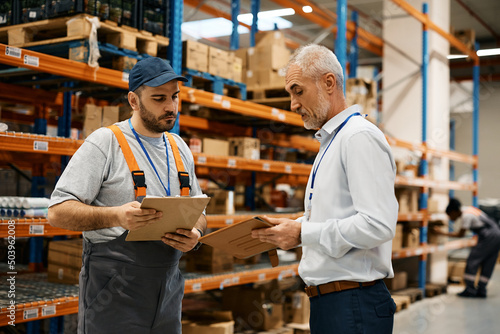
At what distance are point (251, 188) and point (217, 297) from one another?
1686 millimetres

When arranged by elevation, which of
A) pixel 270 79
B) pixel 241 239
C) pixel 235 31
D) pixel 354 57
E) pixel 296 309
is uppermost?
pixel 354 57

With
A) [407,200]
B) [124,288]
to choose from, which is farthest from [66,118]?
[407,200]

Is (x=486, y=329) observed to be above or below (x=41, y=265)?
below

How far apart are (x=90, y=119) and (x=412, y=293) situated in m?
6.22

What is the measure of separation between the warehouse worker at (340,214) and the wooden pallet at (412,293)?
6.56 m

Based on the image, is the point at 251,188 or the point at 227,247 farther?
the point at 251,188

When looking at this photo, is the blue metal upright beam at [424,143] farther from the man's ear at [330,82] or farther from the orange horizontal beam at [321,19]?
the man's ear at [330,82]

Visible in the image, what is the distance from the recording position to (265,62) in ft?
20.1

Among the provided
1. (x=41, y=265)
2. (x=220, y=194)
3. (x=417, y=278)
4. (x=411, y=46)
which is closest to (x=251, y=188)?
(x=220, y=194)

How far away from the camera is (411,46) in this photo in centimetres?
980

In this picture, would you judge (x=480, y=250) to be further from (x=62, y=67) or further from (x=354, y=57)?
(x=62, y=67)

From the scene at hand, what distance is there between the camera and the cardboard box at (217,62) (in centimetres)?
524

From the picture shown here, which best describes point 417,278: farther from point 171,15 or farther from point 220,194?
point 171,15

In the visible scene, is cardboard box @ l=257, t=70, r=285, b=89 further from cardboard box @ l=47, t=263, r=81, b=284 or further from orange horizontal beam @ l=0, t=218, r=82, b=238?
orange horizontal beam @ l=0, t=218, r=82, b=238
